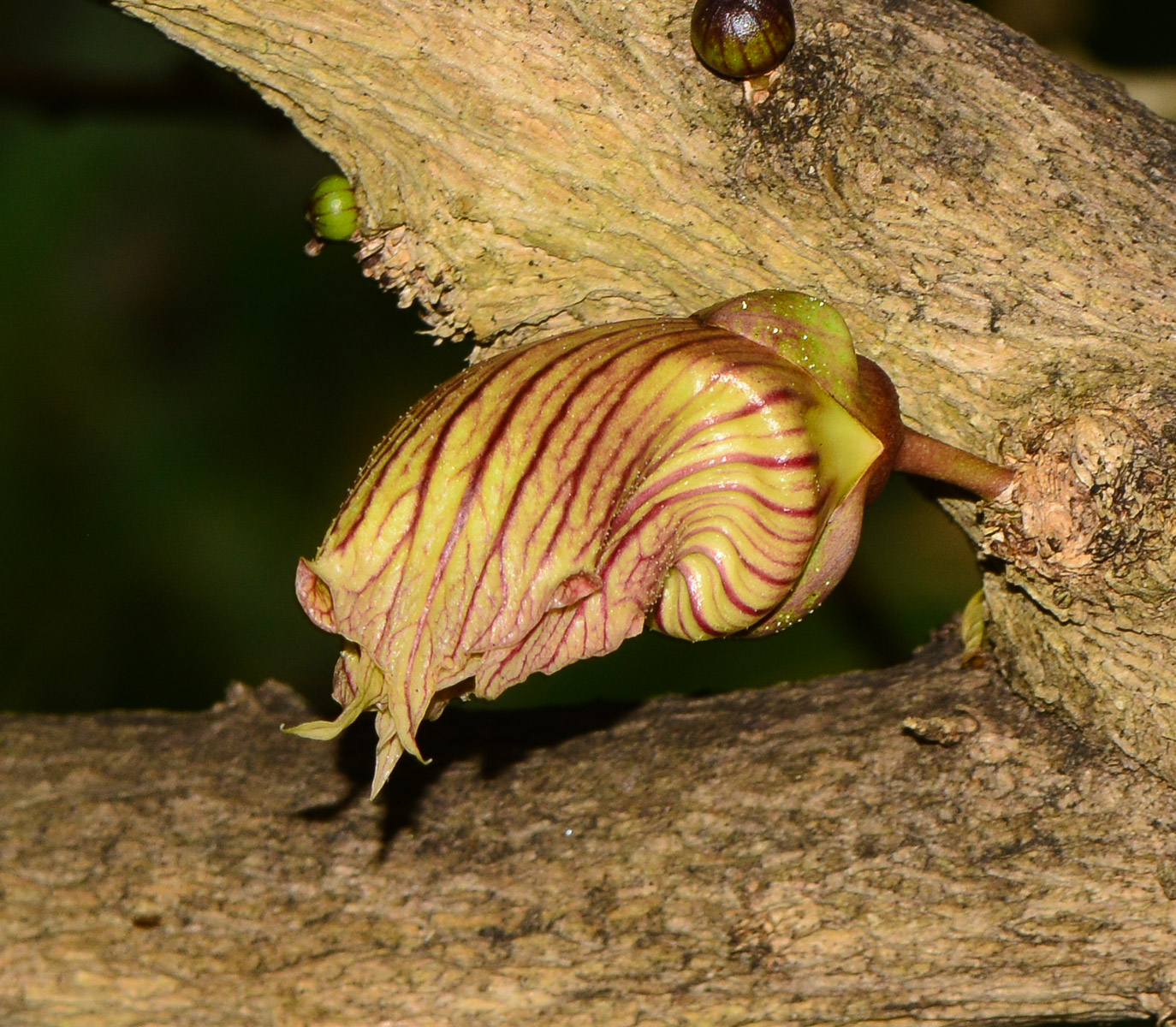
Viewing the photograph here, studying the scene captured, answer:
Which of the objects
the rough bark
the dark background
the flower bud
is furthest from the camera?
the dark background

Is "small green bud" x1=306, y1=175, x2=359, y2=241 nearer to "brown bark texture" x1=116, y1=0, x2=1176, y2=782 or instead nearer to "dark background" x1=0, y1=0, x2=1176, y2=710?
"brown bark texture" x1=116, y1=0, x2=1176, y2=782

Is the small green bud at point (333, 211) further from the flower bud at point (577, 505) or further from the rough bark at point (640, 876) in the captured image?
the rough bark at point (640, 876)

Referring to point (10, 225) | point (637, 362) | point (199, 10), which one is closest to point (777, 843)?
point (637, 362)

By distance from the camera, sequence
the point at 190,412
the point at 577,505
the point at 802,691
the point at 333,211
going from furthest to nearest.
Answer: the point at 190,412
the point at 802,691
the point at 333,211
the point at 577,505

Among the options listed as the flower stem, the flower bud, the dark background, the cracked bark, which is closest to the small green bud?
the cracked bark

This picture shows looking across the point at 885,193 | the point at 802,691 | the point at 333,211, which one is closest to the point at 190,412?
the point at 333,211

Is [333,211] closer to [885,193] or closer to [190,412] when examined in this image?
[885,193]

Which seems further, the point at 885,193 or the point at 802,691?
the point at 802,691
